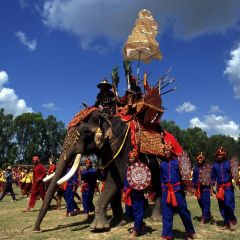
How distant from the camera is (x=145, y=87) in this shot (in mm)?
12000

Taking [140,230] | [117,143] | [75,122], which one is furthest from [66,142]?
[140,230]

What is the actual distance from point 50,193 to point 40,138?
6376 cm

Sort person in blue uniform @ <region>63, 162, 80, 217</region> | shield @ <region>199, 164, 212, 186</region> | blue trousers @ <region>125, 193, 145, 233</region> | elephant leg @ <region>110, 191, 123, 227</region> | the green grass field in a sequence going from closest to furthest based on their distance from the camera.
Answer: blue trousers @ <region>125, 193, 145, 233</region>, the green grass field, elephant leg @ <region>110, 191, 123, 227</region>, shield @ <region>199, 164, 212, 186</region>, person in blue uniform @ <region>63, 162, 80, 217</region>

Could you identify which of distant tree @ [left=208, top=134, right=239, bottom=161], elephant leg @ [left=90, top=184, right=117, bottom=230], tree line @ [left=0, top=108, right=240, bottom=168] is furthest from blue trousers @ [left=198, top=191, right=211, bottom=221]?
distant tree @ [left=208, top=134, right=239, bottom=161]

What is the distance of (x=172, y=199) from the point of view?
8.04 m

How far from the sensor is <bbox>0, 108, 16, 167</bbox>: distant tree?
64.2 metres

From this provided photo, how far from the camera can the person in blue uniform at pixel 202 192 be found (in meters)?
10.3

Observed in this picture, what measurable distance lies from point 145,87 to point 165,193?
4437 mm

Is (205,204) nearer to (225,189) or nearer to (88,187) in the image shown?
(225,189)

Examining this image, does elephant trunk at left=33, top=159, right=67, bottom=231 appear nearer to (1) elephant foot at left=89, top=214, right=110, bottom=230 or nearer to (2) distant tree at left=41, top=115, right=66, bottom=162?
(1) elephant foot at left=89, top=214, right=110, bottom=230

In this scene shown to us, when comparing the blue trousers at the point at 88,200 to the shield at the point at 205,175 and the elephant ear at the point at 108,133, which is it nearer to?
the elephant ear at the point at 108,133

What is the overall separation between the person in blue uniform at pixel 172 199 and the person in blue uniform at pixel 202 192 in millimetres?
2153

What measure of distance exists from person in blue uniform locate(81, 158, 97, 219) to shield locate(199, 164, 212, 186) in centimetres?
293

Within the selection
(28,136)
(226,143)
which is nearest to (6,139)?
(28,136)
